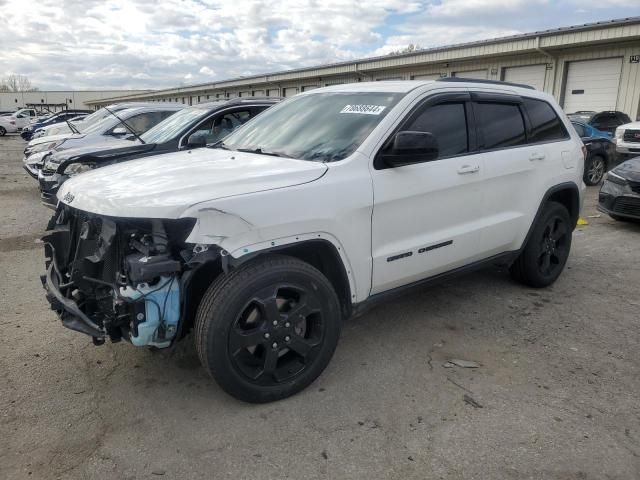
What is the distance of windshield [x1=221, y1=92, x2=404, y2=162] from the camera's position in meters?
3.46

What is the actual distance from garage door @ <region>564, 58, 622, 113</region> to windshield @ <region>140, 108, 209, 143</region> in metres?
14.9

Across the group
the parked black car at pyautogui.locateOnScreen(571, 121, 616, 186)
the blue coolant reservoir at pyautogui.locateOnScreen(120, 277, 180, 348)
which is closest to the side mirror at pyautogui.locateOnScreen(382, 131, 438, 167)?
the blue coolant reservoir at pyautogui.locateOnScreen(120, 277, 180, 348)

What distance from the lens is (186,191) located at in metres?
2.78

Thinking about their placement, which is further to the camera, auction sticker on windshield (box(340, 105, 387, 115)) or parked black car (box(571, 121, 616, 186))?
parked black car (box(571, 121, 616, 186))

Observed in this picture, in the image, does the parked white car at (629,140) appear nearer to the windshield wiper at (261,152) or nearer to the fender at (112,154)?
the fender at (112,154)

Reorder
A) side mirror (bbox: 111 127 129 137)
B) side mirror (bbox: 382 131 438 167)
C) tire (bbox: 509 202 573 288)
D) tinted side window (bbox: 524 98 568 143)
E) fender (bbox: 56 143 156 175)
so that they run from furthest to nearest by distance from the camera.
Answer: side mirror (bbox: 111 127 129 137)
fender (bbox: 56 143 156 175)
tire (bbox: 509 202 573 288)
tinted side window (bbox: 524 98 568 143)
side mirror (bbox: 382 131 438 167)

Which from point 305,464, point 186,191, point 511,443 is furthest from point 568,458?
point 186,191

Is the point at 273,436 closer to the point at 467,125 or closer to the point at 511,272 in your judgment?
the point at 467,125

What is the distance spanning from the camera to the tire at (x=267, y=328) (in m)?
2.77

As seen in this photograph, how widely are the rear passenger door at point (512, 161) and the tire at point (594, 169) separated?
7.83 m

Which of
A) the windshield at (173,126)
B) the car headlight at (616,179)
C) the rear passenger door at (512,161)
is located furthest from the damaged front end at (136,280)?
the car headlight at (616,179)

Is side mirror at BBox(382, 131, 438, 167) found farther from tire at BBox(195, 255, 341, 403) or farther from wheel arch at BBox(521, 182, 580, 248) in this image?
wheel arch at BBox(521, 182, 580, 248)

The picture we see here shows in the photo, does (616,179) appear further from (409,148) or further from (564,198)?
(409,148)

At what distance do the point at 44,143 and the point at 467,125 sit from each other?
9.66 m
